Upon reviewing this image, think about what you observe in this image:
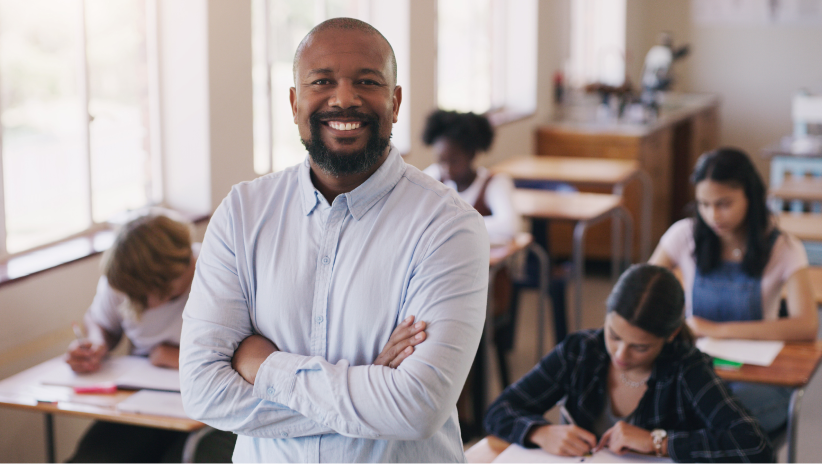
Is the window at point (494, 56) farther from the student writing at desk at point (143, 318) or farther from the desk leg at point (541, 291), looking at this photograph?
the student writing at desk at point (143, 318)

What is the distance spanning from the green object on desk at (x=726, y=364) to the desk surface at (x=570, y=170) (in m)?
2.70

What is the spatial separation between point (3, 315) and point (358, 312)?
1.76 m

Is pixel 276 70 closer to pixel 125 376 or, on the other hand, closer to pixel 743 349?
pixel 125 376

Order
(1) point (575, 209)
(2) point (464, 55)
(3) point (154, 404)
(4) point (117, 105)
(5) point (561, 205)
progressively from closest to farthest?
(3) point (154, 404) < (4) point (117, 105) < (1) point (575, 209) < (5) point (561, 205) < (2) point (464, 55)

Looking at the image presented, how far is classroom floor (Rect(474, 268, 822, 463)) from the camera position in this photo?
3.49m

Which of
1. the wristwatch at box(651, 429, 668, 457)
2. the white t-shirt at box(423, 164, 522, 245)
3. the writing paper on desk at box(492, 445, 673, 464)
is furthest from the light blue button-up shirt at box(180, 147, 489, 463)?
the white t-shirt at box(423, 164, 522, 245)

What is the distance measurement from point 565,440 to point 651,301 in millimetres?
360

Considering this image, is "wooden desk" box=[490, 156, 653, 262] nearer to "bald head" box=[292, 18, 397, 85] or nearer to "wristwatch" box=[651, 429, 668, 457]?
"wristwatch" box=[651, 429, 668, 457]

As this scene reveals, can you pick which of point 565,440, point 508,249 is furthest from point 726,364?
point 508,249

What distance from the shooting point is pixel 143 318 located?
2.48 m

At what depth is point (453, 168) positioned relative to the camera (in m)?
3.91

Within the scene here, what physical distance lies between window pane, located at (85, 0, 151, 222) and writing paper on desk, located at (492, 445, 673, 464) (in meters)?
2.01

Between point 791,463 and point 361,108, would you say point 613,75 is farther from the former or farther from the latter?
point 361,108

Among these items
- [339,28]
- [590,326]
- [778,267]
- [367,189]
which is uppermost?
[339,28]
